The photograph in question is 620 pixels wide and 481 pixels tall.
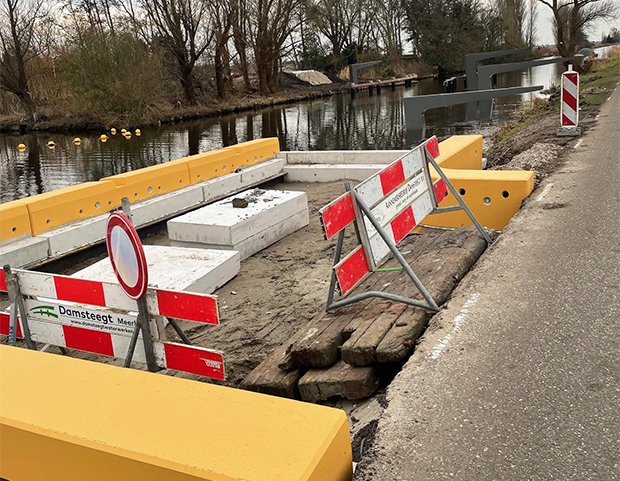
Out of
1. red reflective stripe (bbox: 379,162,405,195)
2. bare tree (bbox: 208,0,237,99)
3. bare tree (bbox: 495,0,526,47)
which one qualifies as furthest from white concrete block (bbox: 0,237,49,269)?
bare tree (bbox: 495,0,526,47)

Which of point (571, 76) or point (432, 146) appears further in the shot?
point (571, 76)

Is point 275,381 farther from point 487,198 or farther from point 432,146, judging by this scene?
point 487,198

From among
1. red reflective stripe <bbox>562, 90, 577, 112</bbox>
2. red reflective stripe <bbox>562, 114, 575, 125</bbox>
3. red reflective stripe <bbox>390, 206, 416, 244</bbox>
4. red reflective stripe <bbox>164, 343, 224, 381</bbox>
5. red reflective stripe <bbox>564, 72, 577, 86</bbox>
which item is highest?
red reflective stripe <bbox>564, 72, 577, 86</bbox>

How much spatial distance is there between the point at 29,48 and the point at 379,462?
44.3m

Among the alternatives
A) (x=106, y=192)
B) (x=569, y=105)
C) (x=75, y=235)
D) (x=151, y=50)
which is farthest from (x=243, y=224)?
(x=151, y=50)

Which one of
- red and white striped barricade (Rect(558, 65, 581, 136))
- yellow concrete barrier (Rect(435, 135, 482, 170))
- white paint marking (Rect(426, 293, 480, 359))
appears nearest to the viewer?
white paint marking (Rect(426, 293, 480, 359))

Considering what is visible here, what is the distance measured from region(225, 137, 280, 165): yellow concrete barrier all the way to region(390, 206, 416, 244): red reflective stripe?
771 centimetres

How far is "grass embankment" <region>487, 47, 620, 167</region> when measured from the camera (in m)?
12.0

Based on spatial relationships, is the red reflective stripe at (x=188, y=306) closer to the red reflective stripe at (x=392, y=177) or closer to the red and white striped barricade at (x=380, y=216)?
the red and white striped barricade at (x=380, y=216)

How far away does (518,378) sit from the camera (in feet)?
11.0

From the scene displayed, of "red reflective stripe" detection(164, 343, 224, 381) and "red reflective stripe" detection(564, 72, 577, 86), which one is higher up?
"red reflective stripe" detection(564, 72, 577, 86)

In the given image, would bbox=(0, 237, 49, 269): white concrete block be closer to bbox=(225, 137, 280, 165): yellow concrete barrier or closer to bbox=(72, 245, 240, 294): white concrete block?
bbox=(72, 245, 240, 294): white concrete block

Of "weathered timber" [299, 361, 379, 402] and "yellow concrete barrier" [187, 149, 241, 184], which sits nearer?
"weathered timber" [299, 361, 379, 402]

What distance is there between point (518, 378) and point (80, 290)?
121 inches
